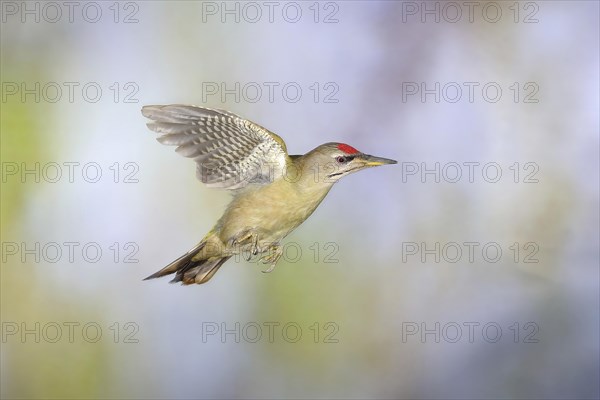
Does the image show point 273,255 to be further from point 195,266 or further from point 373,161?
point 373,161

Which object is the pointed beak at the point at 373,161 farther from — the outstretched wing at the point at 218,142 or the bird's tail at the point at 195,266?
the bird's tail at the point at 195,266

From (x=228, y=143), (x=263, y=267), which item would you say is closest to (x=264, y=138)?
(x=228, y=143)

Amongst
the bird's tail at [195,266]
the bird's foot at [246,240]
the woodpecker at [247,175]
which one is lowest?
the bird's tail at [195,266]

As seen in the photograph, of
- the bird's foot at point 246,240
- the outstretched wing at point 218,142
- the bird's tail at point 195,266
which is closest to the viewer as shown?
the outstretched wing at point 218,142

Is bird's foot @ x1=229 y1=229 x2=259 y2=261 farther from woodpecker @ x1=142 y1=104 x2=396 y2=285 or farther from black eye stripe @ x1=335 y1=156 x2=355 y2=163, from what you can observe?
black eye stripe @ x1=335 y1=156 x2=355 y2=163

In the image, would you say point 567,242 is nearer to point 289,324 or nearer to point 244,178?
point 289,324

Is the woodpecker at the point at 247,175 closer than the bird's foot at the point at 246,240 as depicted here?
Yes

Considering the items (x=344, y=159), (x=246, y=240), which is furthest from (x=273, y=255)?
(x=344, y=159)

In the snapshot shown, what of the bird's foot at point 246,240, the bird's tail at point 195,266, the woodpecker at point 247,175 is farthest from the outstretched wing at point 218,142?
the bird's tail at point 195,266
